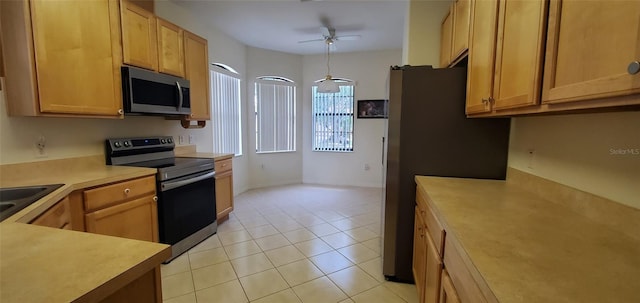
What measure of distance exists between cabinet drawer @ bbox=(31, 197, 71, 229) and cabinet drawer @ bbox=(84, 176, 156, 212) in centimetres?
15

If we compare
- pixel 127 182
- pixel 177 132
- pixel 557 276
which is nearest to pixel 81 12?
pixel 127 182

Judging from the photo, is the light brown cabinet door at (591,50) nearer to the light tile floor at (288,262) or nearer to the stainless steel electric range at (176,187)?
the light tile floor at (288,262)

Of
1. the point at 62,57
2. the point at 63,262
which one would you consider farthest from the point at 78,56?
the point at 63,262

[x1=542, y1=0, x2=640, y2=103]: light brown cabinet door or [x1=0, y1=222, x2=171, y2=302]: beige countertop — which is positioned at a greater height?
[x1=542, y1=0, x2=640, y2=103]: light brown cabinet door

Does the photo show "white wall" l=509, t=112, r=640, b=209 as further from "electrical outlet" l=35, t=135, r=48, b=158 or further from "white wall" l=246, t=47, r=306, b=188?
"white wall" l=246, t=47, r=306, b=188

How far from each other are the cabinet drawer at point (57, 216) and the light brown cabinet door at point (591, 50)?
213 cm

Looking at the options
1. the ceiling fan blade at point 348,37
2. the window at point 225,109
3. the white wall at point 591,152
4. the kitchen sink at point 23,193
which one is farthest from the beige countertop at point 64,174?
the ceiling fan blade at point 348,37

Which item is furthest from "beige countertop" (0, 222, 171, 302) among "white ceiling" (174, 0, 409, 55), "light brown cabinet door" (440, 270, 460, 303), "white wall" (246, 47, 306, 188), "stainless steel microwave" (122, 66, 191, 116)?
"white wall" (246, 47, 306, 188)

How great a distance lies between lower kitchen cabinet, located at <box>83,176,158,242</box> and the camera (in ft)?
5.93

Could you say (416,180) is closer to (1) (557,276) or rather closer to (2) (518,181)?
(2) (518,181)

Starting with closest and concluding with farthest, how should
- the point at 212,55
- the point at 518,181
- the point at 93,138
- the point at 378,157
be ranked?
the point at 518,181 < the point at 93,138 < the point at 212,55 < the point at 378,157

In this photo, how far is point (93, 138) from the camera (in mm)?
2365

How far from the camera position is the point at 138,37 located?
2.37 meters

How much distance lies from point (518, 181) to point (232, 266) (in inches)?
91.4
